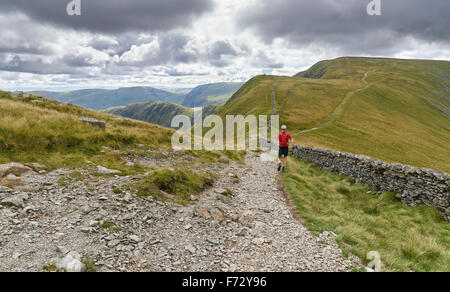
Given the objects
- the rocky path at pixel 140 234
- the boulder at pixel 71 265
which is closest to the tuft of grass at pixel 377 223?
the rocky path at pixel 140 234

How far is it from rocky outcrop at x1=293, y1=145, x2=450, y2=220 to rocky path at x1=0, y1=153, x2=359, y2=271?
945 cm

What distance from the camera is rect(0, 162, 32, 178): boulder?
8.49m

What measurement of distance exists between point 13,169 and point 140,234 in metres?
6.51

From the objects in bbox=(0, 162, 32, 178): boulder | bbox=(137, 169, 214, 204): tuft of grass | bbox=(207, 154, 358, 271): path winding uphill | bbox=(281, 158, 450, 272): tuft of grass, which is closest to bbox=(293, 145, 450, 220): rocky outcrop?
bbox=(281, 158, 450, 272): tuft of grass

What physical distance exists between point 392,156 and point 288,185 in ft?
133

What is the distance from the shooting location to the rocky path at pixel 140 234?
19.0 ft

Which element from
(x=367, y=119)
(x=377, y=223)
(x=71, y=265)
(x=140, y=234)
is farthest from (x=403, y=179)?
(x=367, y=119)

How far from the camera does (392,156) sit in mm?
42812

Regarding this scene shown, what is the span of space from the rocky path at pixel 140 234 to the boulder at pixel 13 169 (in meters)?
0.51

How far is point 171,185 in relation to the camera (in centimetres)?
1078

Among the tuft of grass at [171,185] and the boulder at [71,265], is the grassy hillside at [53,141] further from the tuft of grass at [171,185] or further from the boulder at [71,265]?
the boulder at [71,265]
